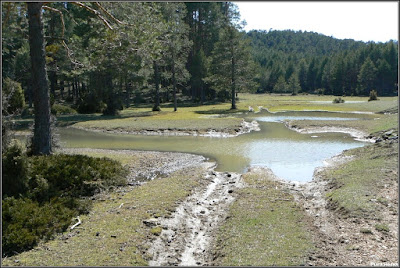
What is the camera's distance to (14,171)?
35.2 ft

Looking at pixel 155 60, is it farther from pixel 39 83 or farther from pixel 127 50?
pixel 39 83

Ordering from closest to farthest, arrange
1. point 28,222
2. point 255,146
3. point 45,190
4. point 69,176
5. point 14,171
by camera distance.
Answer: point 28,222
point 14,171
point 45,190
point 69,176
point 255,146

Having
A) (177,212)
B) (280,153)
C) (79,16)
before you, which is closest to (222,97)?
(79,16)

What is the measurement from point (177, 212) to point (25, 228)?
4.52m

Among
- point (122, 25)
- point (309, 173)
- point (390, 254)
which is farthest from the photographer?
point (309, 173)

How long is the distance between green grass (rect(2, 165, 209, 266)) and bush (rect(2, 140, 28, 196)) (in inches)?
95.5

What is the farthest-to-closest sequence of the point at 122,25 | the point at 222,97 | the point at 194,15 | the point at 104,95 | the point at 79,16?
the point at 194,15, the point at 222,97, the point at 104,95, the point at 79,16, the point at 122,25

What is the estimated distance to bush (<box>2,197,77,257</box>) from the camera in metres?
8.20

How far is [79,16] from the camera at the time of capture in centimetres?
4575

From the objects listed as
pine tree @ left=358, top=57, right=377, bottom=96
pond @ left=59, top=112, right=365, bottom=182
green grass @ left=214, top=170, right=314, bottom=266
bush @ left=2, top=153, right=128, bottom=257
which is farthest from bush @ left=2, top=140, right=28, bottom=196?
→ pine tree @ left=358, top=57, right=377, bottom=96

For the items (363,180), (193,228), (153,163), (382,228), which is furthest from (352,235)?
(153,163)

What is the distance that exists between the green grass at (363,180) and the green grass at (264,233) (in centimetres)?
155

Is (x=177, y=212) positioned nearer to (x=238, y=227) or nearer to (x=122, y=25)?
(x=238, y=227)

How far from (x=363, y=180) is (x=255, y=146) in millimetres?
11534
